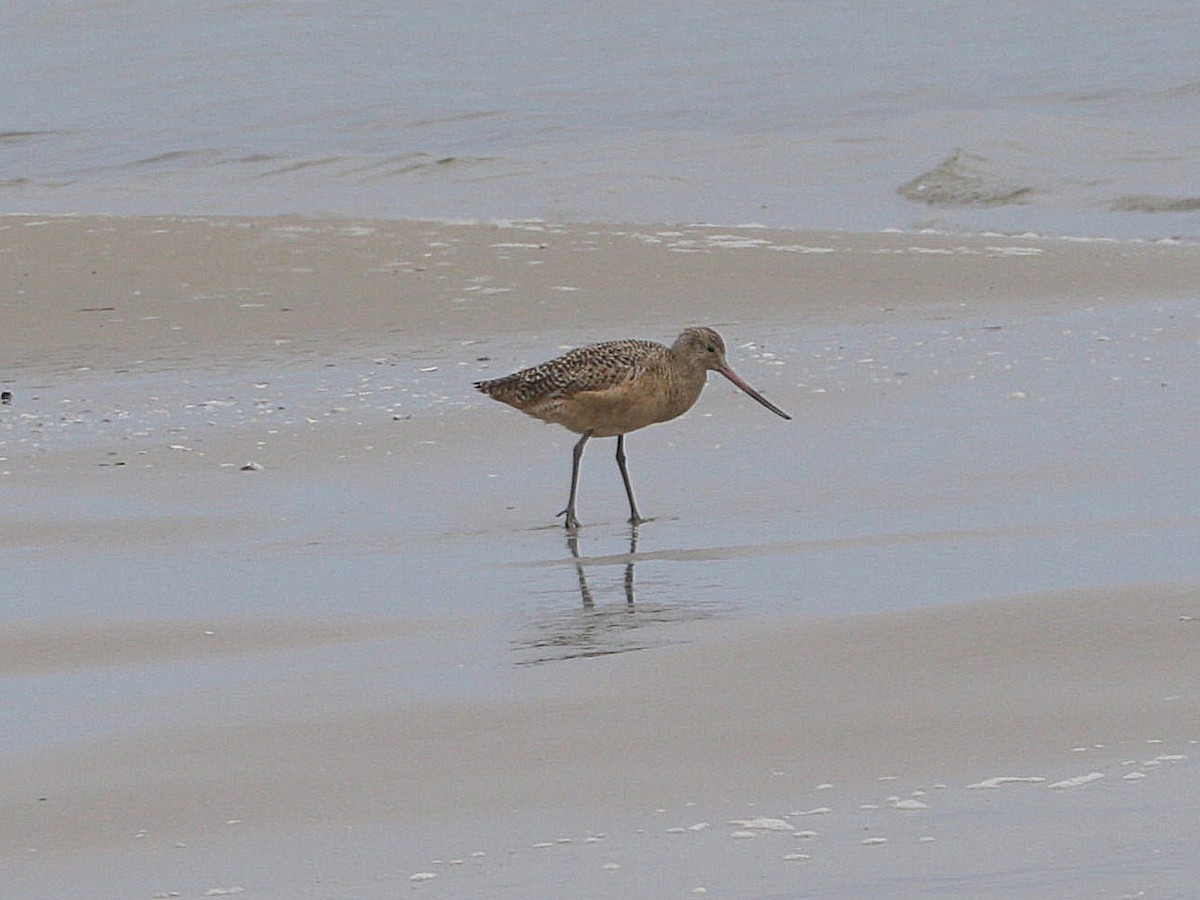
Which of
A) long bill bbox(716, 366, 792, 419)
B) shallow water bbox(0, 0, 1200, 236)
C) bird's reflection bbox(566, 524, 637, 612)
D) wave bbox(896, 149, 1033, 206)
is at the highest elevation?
shallow water bbox(0, 0, 1200, 236)

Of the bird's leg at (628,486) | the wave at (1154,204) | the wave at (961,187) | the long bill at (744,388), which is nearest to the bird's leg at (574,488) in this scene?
the bird's leg at (628,486)

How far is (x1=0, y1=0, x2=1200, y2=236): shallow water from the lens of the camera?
1645 cm

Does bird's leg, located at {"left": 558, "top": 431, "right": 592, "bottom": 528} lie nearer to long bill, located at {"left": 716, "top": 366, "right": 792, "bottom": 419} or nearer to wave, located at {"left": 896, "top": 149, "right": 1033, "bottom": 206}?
long bill, located at {"left": 716, "top": 366, "right": 792, "bottom": 419}

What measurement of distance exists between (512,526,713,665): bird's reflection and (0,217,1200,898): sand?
0.02 meters

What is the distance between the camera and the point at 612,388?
711 cm

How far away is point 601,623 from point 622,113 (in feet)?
56.1

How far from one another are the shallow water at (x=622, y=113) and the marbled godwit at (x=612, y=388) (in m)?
7.41

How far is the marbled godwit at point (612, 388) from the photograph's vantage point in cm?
712

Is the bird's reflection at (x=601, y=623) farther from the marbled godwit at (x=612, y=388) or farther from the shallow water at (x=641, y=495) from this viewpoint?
the marbled godwit at (x=612, y=388)

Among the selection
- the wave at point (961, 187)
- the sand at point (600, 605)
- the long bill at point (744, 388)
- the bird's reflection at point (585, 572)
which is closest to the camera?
the sand at point (600, 605)

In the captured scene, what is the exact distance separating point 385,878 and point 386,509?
343 cm

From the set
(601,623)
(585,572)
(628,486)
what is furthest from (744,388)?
(601,623)

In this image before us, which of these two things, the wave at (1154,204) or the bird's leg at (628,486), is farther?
the wave at (1154,204)

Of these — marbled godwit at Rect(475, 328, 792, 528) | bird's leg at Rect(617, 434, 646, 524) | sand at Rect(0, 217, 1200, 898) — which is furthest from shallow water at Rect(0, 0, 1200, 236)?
bird's leg at Rect(617, 434, 646, 524)
